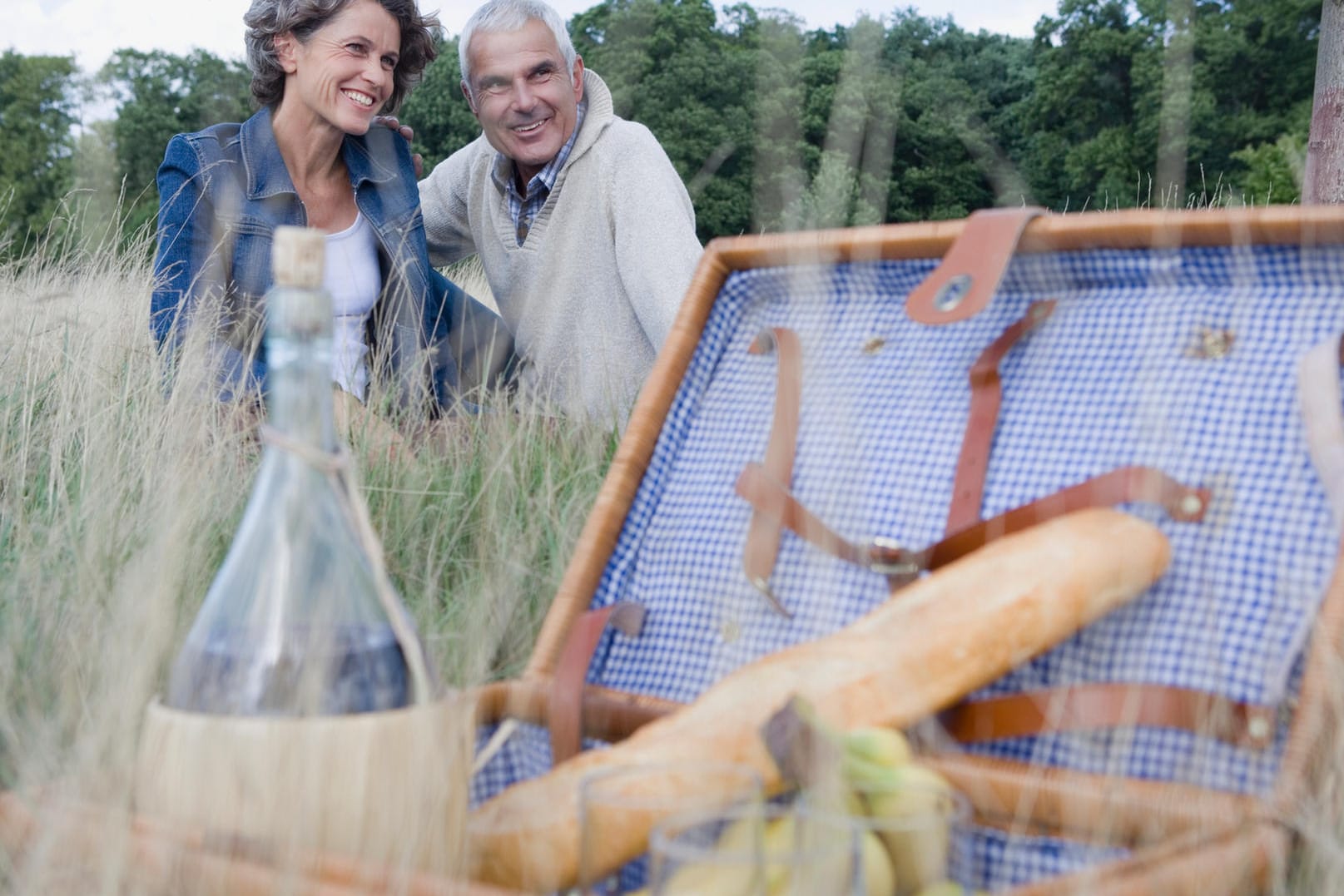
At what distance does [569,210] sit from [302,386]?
228 centimetres

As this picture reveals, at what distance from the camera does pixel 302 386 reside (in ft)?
2.76

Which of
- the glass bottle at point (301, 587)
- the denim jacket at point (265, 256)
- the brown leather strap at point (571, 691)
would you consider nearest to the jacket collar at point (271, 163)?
the denim jacket at point (265, 256)

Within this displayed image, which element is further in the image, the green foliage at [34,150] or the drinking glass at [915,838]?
the green foliage at [34,150]

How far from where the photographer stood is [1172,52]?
1661 millimetres

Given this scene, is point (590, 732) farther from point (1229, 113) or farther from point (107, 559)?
point (1229, 113)

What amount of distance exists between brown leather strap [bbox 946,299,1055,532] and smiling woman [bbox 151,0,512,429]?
1.47 meters

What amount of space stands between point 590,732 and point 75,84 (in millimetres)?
2354

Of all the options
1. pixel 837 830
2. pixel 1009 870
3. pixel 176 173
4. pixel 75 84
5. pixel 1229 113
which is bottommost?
pixel 1009 870

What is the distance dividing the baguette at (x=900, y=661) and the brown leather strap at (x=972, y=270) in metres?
0.31

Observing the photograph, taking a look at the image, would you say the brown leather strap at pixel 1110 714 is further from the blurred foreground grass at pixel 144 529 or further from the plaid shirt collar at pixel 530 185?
the plaid shirt collar at pixel 530 185

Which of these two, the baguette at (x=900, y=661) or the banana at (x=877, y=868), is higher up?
the baguette at (x=900, y=661)

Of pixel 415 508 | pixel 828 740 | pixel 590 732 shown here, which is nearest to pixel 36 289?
pixel 415 508

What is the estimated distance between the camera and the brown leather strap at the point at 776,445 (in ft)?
4.66

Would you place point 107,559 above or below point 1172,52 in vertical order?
below
